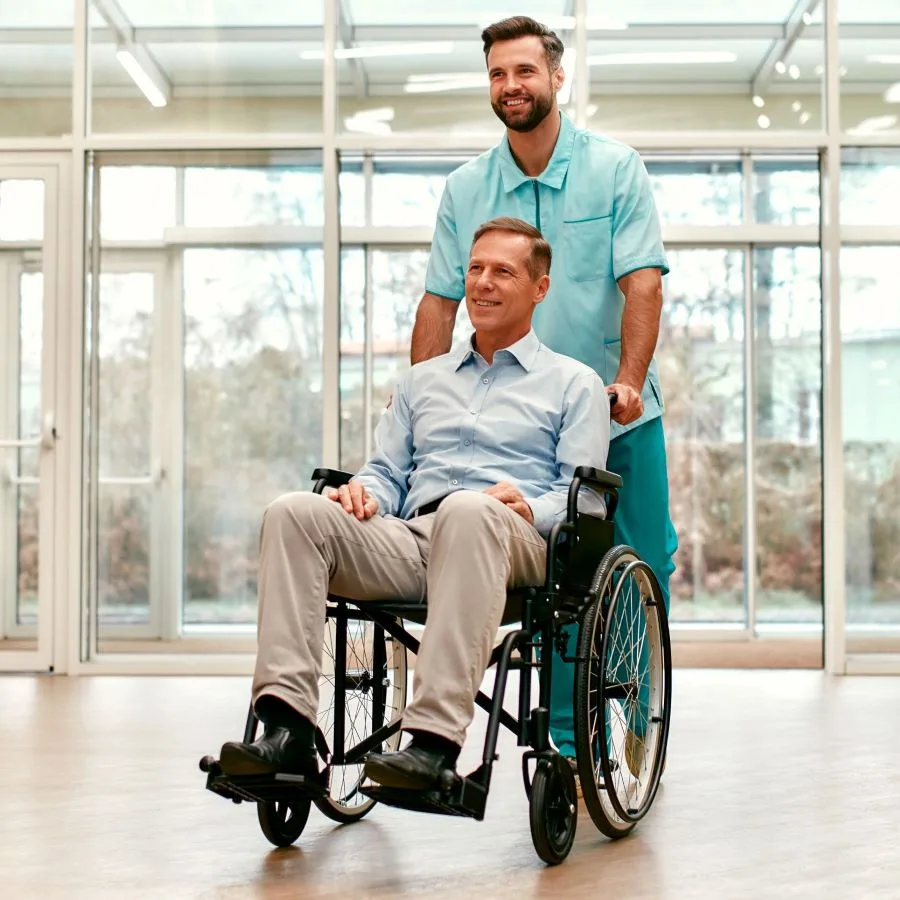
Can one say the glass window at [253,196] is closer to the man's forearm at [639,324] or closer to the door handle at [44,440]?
the door handle at [44,440]

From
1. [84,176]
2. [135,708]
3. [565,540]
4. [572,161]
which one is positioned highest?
[84,176]

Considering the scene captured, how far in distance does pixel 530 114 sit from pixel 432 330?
18.8 inches

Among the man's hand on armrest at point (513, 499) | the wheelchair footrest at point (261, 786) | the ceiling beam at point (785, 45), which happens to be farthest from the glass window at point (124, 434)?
the wheelchair footrest at point (261, 786)

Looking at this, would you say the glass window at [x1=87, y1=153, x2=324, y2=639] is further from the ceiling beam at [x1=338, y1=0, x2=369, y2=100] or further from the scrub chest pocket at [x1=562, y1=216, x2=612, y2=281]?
the scrub chest pocket at [x1=562, y1=216, x2=612, y2=281]

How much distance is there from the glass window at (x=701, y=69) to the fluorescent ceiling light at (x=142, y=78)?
1.65 metres

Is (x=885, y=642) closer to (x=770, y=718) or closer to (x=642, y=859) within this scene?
(x=770, y=718)

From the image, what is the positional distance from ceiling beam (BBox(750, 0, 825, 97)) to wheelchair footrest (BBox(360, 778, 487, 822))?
159 inches

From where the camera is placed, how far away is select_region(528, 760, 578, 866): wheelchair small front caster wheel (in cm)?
213

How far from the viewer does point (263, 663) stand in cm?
210

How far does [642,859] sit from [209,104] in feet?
13.0

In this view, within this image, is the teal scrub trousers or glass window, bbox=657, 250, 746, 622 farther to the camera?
glass window, bbox=657, 250, 746, 622

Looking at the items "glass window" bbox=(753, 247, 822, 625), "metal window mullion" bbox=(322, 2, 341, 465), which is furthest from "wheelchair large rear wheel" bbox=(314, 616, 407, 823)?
"glass window" bbox=(753, 247, 822, 625)

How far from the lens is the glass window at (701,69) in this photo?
543 cm

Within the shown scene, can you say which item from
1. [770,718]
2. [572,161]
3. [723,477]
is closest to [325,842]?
[572,161]
